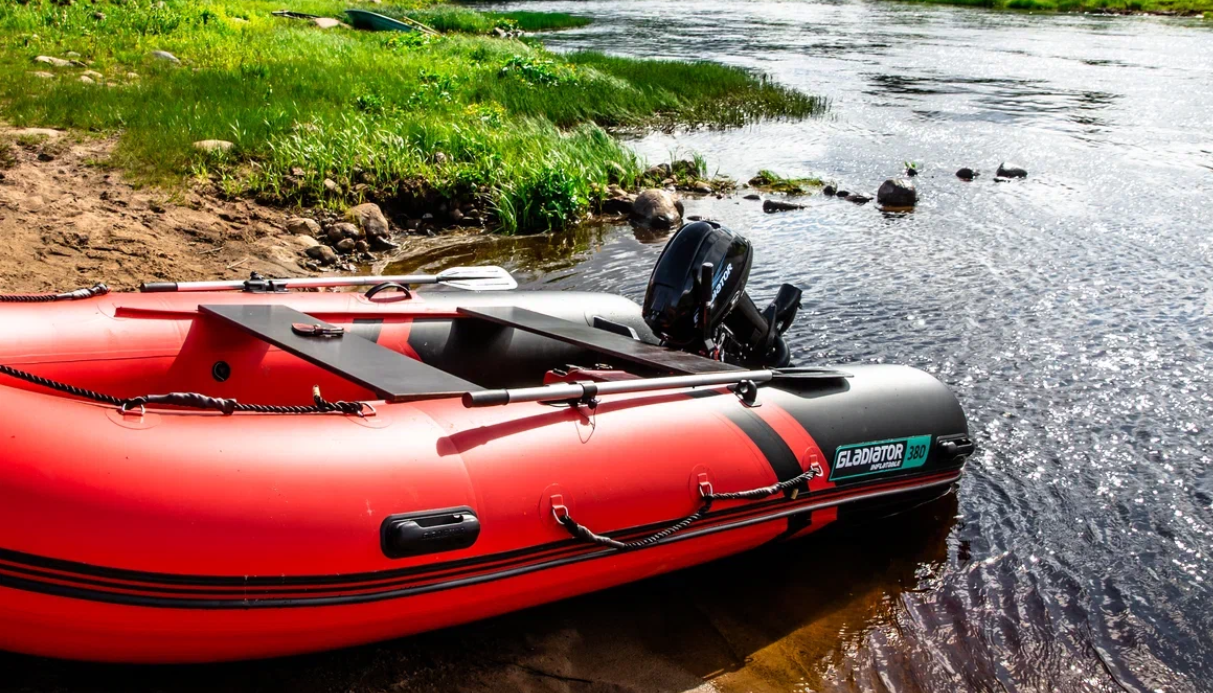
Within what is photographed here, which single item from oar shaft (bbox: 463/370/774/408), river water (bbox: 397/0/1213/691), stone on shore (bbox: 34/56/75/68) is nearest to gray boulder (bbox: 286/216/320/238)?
river water (bbox: 397/0/1213/691)

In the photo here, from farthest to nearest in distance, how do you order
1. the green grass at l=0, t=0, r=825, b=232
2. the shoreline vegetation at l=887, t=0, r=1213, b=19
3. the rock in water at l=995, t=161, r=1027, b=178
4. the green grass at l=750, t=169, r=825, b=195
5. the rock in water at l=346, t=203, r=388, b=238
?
the shoreline vegetation at l=887, t=0, r=1213, b=19 → the rock in water at l=995, t=161, r=1027, b=178 → the green grass at l=750, t=169, r=825, b=195 → the green grass at l=0, t=0, r=825, b=232 → the rock in water at l=346, t=203, r=388, b=238

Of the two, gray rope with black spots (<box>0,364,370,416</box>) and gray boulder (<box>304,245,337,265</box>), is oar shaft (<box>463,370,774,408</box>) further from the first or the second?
gray boulder (<box>304,245,337,265</box>)

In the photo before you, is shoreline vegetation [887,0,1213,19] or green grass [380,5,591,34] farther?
shoreline vegetation [887,0,1213,19]

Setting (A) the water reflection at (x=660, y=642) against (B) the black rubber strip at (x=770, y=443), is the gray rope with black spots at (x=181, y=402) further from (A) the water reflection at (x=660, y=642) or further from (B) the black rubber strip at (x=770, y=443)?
(B) the black rubber strip at (x=770, y=443)

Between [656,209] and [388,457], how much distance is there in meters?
5.96

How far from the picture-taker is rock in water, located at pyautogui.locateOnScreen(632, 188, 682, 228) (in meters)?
8.46

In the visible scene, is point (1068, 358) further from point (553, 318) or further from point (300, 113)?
point (300, 113)

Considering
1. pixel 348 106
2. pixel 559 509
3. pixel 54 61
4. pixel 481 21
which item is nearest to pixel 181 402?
pixel 559 509

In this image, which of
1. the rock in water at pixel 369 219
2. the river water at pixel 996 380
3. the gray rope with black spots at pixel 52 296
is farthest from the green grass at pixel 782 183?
the gray rope with black spots at pixel 52 296

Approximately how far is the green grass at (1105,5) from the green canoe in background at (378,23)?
20.7 metres

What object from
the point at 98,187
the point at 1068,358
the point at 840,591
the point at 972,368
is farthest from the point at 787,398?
the point at 98,187

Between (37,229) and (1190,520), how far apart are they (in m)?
6.44

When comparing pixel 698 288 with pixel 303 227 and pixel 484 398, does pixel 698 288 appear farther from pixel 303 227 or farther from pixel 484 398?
pixel 303 227

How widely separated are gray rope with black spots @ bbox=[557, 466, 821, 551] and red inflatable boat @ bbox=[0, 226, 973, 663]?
0.01m
